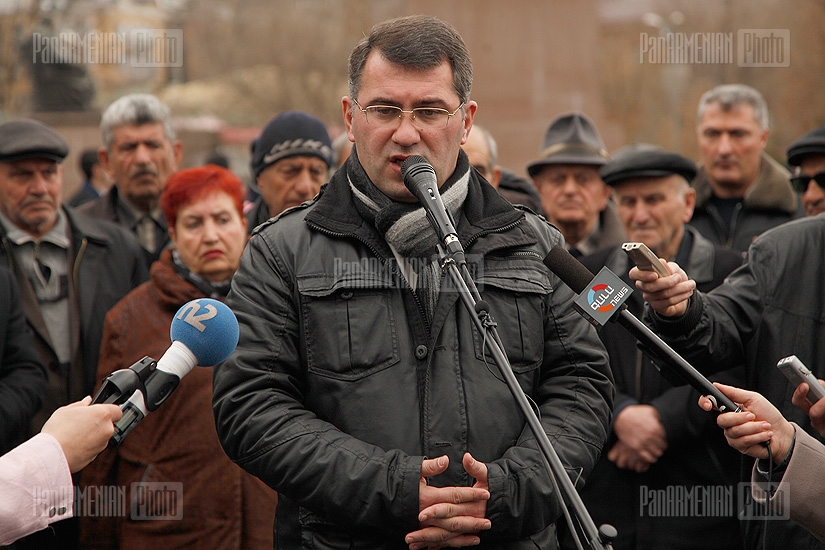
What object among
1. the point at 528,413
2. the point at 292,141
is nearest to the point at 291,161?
the point at 292,141

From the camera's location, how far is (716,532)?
482 centimetres

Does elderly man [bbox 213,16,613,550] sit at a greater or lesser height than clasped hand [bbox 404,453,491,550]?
greater

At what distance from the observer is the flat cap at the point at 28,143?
5656mm

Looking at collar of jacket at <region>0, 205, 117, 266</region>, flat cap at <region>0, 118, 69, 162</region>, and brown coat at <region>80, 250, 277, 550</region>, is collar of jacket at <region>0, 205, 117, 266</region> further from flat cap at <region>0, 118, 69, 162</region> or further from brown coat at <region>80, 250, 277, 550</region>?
brown coat at <region>80, 250, 277, 550</region>

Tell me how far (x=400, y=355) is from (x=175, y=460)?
6.64ft

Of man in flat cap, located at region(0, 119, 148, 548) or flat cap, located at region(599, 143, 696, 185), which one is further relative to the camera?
flat cap, located at region(599, 143, 696, 185)

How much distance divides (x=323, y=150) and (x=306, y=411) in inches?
126

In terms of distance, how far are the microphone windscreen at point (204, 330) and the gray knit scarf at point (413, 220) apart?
2.21 feet

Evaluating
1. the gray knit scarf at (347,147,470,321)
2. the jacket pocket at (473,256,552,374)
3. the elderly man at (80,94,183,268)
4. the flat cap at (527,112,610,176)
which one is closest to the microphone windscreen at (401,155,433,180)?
the gray knit scarf at (347,147,470,321)

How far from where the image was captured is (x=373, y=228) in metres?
3.43

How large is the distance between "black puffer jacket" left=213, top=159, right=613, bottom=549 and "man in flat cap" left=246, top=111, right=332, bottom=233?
2.65 m

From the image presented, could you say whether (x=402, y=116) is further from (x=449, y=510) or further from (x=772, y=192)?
(x=772, y=192)

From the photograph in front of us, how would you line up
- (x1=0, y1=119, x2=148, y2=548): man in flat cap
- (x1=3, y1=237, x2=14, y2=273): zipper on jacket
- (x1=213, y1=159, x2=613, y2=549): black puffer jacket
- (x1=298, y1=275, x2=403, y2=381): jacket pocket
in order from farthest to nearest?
1. (x1=3, y1=237, x2=14, y2=273): zipper on jacket
2. (x1=0, y1=119, x2=148, y2=548): man in flat cap
3. (x1=298, y1=275, x2=403, y2=381): jacket pocket
4. (x1=213, y1=159, x2=613, y2=549): black puffer jacket

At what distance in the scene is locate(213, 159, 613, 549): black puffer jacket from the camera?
313 centimetres
